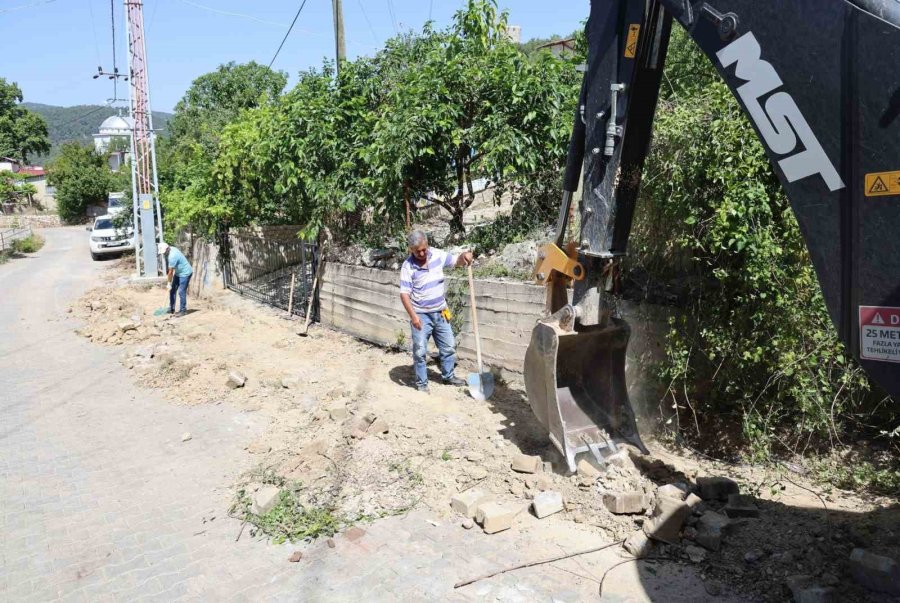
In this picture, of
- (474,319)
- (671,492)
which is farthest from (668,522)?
(474,319)

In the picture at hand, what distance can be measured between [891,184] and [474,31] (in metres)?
8.15

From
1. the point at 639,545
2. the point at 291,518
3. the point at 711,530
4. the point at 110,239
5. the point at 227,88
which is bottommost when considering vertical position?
the point at 291,518

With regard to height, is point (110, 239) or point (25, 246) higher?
point (110, 239)

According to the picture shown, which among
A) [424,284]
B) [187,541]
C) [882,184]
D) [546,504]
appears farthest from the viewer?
[424,284]

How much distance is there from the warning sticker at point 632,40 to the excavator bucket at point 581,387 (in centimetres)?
178

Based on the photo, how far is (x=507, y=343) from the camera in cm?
718

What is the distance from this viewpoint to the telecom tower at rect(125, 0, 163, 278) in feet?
61.1

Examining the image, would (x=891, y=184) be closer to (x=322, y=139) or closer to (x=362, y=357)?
(x=362, y=357)

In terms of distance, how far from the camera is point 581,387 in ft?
15.8

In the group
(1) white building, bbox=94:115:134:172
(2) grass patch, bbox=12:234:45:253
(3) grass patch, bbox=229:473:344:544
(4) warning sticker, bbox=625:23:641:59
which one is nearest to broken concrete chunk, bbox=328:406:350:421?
(3) grass patch, bbox=229:473:344:544

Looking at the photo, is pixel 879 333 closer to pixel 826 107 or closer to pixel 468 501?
pixel 826 107

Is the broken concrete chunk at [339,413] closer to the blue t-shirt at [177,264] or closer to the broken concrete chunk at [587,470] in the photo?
the broken concrete chunk at [587,470]

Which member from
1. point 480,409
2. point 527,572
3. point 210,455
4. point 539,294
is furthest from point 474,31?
point 527,572

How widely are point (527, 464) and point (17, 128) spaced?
71245 millimetres
